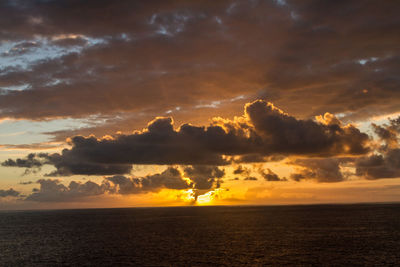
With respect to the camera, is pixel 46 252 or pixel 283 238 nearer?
pixel 46 252

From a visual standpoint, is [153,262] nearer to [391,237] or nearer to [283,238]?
[283,238]

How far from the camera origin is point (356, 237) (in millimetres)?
117375

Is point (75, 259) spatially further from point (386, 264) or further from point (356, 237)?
point (356, 237)

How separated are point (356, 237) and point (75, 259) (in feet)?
278

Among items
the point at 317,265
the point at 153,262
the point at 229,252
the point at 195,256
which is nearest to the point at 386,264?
the point at 317,265

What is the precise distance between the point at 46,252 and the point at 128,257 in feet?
89.1

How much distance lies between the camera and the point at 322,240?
362ft

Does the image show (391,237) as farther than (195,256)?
Yes

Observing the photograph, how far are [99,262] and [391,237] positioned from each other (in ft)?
294

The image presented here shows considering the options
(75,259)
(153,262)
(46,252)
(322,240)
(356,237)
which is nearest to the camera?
(153,262)

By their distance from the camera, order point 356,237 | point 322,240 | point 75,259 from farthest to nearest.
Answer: point 356,237
point 322,240
point 75,259

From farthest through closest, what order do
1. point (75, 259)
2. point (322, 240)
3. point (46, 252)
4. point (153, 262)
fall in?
point (322, 240)
point (46, 252)
point (75, 259)
point (153, 262)

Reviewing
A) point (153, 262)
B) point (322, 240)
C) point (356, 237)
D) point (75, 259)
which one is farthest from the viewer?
point (356, 237)

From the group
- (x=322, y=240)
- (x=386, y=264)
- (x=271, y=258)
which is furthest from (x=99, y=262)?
(x=322, y=240)
